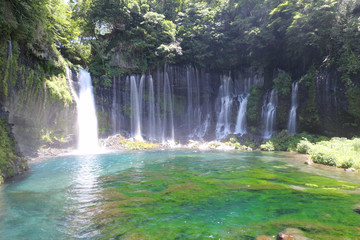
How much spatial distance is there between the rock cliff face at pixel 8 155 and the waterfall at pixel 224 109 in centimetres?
2216

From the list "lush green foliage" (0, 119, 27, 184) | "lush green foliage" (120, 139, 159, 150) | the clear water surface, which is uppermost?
"lush green foliage" (0, 119, 27, 184)

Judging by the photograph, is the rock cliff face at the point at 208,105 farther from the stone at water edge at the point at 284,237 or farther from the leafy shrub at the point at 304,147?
the stone at water edge at the point at 284,237

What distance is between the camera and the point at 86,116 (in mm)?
23359

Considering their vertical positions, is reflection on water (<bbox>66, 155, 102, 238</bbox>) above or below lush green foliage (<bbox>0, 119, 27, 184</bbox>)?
below

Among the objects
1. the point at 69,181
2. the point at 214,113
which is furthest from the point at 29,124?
the point at 214,113

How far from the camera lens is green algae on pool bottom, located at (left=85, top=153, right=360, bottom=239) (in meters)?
3.92

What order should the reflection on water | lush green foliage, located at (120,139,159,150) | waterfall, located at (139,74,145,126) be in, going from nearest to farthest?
the reflection on water
lush green foliage, located at (120,139,159,150)
waterfall, located at (139,74,145,126)

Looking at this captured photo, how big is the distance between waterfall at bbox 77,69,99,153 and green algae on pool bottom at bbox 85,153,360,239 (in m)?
15.9

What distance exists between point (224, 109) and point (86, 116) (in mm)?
18392

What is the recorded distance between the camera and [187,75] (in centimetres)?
3108

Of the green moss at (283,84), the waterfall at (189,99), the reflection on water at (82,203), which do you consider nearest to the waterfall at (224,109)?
the waterfall at (189,99)

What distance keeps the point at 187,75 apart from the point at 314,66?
15.9 m

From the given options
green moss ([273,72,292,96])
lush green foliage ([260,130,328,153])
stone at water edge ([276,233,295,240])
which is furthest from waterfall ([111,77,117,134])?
stone at water edge ([276,233,295,240])

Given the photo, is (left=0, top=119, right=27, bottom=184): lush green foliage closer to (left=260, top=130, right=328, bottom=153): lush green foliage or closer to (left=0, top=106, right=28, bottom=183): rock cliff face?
(left=0, top=106, right=28, bottom=183): rock cliff face
